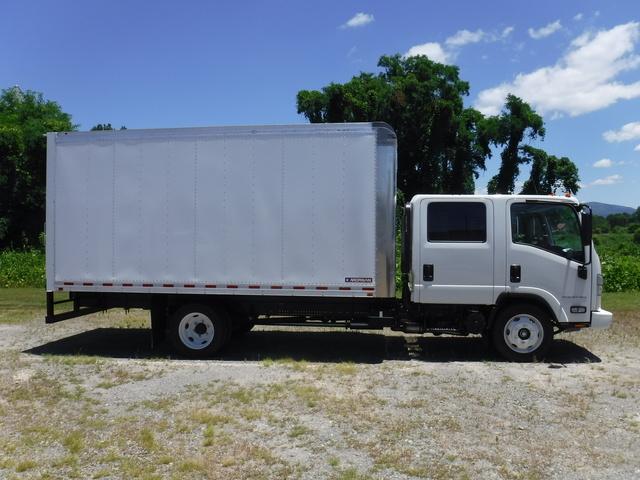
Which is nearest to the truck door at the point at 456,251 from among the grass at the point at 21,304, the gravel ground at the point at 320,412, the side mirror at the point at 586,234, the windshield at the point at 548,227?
the windshield at the point at 548,227

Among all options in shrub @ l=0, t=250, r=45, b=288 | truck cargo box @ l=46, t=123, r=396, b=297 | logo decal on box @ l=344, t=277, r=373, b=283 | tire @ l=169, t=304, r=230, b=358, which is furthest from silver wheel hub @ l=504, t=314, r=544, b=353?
shrub @ l=0, t=250, r=45, b=288

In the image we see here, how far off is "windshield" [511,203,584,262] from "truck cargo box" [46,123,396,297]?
178cm

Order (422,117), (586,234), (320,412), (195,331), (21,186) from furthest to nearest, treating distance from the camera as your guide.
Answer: (21,186) → (422,117) → (195,331) → (586,234) → (320,412)

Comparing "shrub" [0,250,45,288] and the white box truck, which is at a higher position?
the white box truck

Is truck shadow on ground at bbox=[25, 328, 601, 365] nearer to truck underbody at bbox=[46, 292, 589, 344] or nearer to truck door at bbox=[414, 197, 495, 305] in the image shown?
truck underbody at bbox=[46, 292, 589, 344]

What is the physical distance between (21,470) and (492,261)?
6.19 m

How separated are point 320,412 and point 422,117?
29.1m

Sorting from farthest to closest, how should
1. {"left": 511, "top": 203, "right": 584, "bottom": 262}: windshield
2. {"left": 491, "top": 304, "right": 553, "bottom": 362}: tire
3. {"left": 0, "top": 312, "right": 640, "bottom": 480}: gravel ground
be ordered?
{"left": 491, "top": 304, "right": 553, "bottom": 362}: tire
{"left": 511, "top": 203, "right": 584, "bottom": 262}: windshield
{"left": 0, "top": 312, "right": 640, "bottom": 480}: gravel ground

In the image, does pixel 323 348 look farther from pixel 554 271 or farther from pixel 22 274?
pixel 22 274

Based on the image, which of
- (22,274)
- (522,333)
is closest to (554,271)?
(522,333)

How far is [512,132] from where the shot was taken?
34.5 meters

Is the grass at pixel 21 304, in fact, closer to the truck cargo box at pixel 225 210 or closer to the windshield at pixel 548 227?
the truck cargo box at pixel 225 210

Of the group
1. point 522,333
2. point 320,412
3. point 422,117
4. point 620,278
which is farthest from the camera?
point 422,117

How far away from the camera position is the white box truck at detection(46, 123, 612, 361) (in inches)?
324
